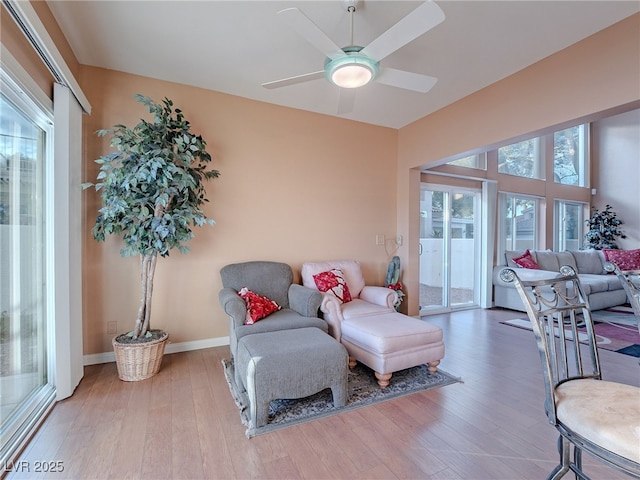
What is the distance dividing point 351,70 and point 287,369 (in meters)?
1.95

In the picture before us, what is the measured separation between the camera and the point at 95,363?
280cm

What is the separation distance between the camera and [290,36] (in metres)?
2.36

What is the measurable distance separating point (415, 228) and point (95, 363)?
3.92m

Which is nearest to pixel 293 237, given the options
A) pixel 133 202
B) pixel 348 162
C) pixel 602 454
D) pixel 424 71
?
pixel 348 162

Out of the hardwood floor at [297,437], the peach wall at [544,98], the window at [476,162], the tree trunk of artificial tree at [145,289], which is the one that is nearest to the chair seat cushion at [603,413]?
the hardwood floor at [297,437]

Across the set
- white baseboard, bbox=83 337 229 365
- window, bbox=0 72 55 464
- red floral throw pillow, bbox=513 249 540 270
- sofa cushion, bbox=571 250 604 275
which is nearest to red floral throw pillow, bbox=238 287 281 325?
white baseboard, bbox=83 337 229 365

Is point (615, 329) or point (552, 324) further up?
point (552, 324)

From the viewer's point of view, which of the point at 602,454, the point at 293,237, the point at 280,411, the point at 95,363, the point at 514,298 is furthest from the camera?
the point at 514,298

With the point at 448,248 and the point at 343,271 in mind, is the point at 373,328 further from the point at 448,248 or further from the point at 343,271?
the point at 448,248

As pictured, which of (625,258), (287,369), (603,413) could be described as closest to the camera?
(603,413)

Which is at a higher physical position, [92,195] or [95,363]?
[92,195]

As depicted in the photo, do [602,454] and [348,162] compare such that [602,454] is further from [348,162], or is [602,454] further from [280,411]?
[348,162]

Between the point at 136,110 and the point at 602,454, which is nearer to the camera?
the point at 602,454

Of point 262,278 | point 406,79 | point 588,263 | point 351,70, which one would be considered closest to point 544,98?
point 406,79
